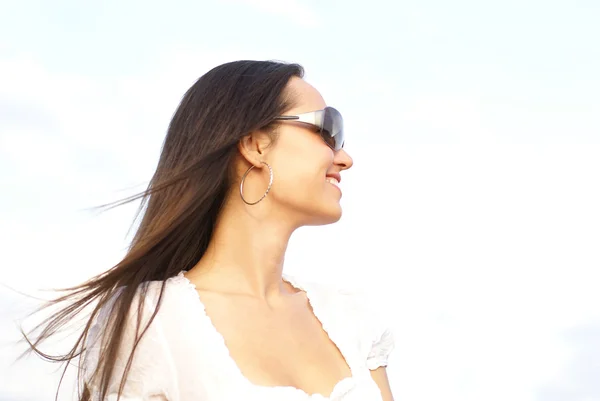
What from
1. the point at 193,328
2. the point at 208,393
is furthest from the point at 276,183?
the point at 208,393

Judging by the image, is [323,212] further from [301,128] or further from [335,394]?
[335,394]

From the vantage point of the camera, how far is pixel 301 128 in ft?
12.8

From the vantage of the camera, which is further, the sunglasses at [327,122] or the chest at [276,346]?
the sunglasses at [327,122]

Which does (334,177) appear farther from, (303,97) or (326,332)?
(326,332)

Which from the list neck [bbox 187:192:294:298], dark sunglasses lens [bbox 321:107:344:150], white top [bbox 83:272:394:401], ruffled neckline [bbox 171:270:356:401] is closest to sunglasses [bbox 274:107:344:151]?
dark sunglasses lens [bbox 321:107:344:150]

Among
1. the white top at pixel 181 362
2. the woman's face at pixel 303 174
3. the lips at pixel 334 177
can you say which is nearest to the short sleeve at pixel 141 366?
the white top at pixel 181 362

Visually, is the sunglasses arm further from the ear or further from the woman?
the ear

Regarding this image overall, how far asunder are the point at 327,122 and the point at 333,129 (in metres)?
0.05

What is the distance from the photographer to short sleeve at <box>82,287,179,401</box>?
3.36m

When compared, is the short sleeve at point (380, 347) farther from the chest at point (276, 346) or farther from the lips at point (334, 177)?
the lips at point (334, 177)

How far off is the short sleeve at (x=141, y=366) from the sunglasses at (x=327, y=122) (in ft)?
3.65

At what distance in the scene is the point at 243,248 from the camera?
3797mm

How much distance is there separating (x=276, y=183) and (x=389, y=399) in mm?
1228

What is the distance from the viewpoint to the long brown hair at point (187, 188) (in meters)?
3.64
